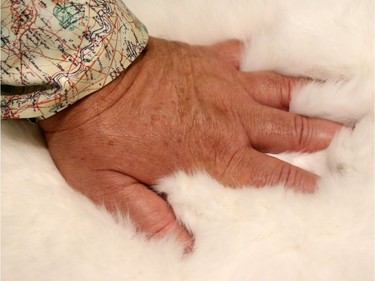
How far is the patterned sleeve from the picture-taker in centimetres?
61

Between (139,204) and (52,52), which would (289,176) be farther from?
(52,52)

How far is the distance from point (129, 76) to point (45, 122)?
0.15m

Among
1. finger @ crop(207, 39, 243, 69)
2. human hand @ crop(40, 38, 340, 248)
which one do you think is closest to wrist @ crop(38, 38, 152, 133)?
human hand @ crop(40, 38, 340, 248)

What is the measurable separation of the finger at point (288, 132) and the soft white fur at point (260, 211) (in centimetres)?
2

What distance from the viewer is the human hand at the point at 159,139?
65 cm

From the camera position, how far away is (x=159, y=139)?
67 centimetres

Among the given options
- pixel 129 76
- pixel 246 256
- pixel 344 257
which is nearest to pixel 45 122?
pixel 129 76

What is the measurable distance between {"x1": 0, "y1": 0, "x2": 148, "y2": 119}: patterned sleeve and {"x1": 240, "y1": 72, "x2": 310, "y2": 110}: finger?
0.25m

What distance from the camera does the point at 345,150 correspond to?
61cm

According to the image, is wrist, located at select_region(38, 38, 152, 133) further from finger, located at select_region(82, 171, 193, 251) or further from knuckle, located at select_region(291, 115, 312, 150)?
knuckle, located at select_region(291, 115, 312, 150)

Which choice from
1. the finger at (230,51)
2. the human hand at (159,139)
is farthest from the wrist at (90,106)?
the finger at (230,51)

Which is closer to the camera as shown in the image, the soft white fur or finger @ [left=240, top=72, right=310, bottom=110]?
the soft white fur

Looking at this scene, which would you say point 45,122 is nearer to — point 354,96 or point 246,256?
point 246,256

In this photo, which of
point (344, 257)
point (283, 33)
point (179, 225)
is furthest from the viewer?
point (283, 33)
